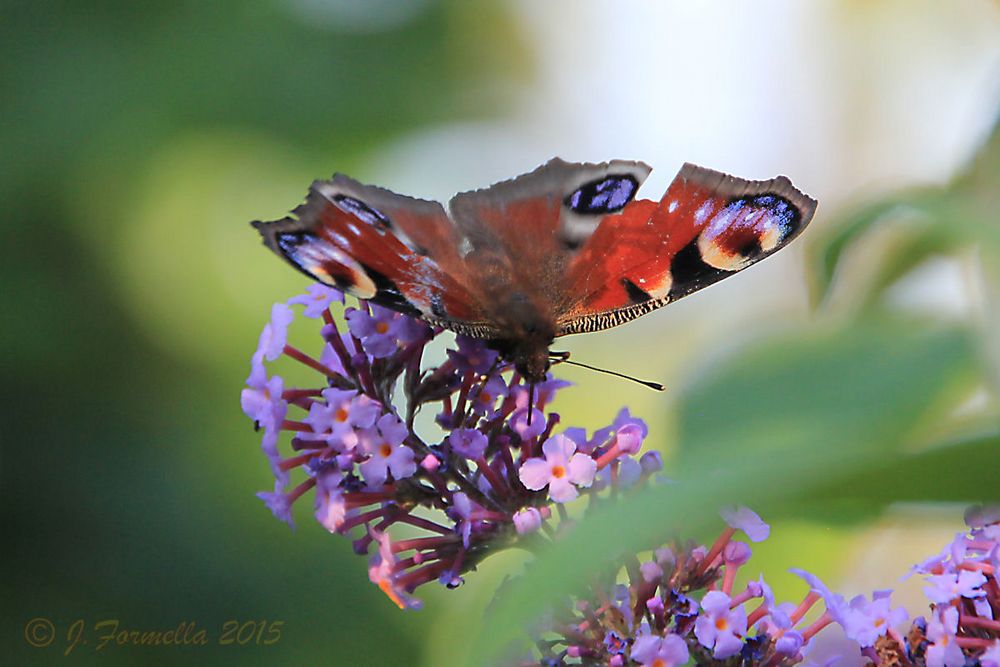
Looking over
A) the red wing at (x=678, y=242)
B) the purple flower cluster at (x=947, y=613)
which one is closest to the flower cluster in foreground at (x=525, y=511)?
the purple flower cluster at (x=947, y=613)

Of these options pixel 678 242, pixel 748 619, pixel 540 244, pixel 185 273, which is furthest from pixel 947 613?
pixel 185 273

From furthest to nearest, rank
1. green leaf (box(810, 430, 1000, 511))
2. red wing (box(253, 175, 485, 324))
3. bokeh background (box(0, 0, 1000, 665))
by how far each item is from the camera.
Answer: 1. bokeh background (box(0, 0, 1000, 665))
2. red wing (box(253, 175, 485, 324))
3. green leaf (box(810, 430, 1000, 511))

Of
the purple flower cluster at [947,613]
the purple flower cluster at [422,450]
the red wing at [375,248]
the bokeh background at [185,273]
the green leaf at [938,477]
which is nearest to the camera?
the green leaf at [938,477]

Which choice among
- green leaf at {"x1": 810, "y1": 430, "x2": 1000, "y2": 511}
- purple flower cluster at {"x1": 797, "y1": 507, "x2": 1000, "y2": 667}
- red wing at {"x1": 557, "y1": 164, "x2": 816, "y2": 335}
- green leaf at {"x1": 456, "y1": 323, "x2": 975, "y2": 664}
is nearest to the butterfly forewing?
red wing at {"x1": 557, "y1": 164, "x2": 816, "y2": 335}

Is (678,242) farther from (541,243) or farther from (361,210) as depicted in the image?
(361,210)

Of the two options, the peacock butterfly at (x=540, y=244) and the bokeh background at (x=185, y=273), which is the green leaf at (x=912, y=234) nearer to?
the peacock butterfly at (x=540, y=244)

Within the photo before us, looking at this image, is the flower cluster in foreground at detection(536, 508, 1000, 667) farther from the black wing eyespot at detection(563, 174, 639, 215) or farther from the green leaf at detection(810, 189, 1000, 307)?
the black wing eyespot at detection(563, 174, 639, 215)
